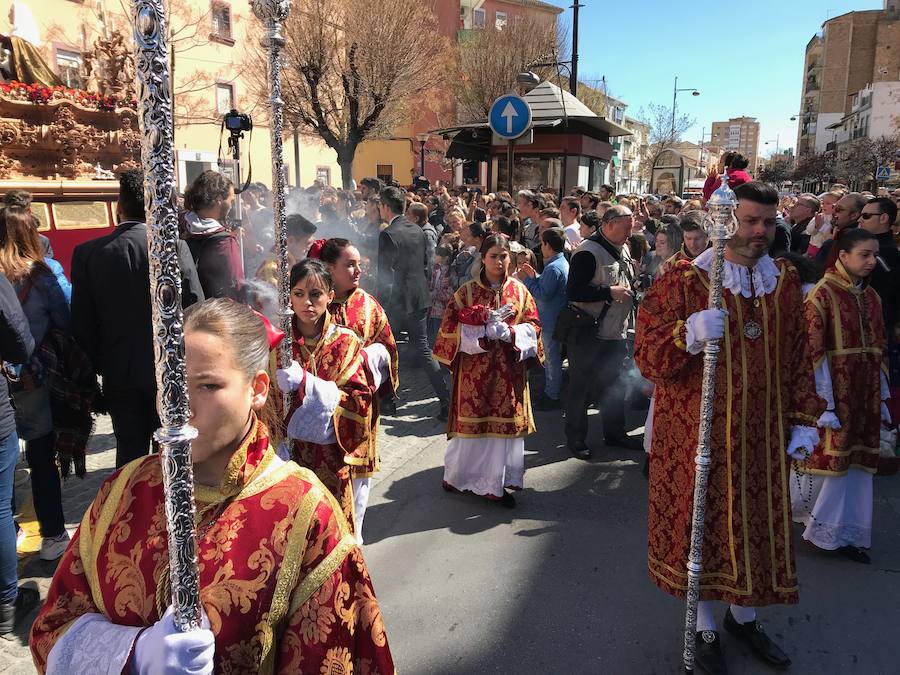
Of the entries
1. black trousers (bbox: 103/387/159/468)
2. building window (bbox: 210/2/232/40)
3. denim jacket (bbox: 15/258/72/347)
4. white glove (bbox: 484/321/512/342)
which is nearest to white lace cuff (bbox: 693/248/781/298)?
white glove (bbox: 484/321/512/342)

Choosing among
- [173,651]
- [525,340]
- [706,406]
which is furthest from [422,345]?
[173,651]

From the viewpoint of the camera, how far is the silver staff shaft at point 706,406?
2.73m

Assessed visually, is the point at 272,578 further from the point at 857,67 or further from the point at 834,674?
the point at 857,67

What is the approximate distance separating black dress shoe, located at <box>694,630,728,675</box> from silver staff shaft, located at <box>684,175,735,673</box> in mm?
193

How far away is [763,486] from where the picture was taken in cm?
304

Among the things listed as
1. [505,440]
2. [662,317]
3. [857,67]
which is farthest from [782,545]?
[857,67]

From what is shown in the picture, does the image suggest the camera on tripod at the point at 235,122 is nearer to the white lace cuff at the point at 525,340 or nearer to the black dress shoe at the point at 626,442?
the white lace cuff at the point at 525,340

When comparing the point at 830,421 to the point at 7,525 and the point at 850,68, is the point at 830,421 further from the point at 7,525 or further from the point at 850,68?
the point at 850,68

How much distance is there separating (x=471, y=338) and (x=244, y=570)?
345cm

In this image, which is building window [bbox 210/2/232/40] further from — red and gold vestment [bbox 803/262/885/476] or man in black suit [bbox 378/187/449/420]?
red and gold vestment [bbox 803/262/885/476]

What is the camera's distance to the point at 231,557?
4.80ft

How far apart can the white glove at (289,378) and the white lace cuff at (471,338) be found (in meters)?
2.03

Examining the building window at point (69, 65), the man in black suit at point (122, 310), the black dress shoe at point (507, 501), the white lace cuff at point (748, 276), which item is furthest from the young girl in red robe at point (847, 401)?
the building window at point (69, 65)

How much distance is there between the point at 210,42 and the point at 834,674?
24.8 meters
